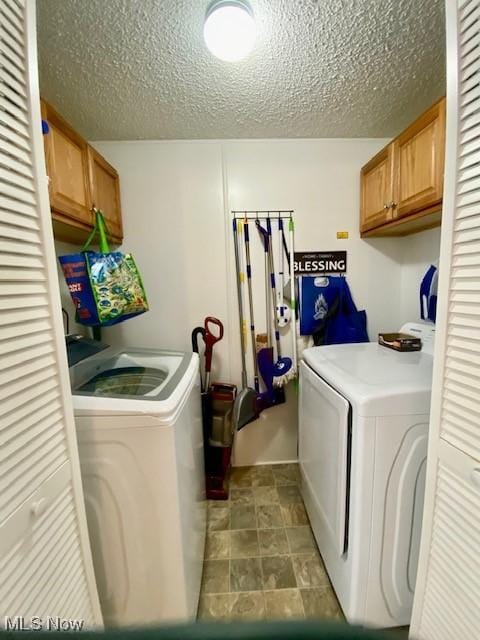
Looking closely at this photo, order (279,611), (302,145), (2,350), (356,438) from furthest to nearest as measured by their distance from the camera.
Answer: (302,145), (279,611), (356,438), (2,350)

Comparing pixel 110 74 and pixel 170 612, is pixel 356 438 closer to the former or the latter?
pixel 170 612

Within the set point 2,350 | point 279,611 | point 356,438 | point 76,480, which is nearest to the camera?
point 2,350

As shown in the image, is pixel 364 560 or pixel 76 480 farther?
pixel 364 560

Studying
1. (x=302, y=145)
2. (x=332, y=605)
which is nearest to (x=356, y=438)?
(x=332, y=605)

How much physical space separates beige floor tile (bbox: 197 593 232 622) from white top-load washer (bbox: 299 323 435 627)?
51 centimetres

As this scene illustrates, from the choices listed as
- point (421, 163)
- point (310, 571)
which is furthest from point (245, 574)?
point (421, 163)

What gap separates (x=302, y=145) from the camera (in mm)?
1977

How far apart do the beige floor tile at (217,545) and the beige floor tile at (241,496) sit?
0.24 meters

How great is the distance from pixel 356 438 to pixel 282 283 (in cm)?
122

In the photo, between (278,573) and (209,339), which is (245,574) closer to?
(278,573)

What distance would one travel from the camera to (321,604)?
1.29m

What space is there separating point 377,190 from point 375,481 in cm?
166

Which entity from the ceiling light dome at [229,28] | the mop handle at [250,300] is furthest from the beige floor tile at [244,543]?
the ceiling light dome at [229,28]

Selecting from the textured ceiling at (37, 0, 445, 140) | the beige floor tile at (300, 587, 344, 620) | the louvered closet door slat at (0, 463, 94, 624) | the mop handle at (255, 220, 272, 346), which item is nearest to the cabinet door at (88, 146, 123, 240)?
the textured ceiling at (37, 0, 445, 140)
